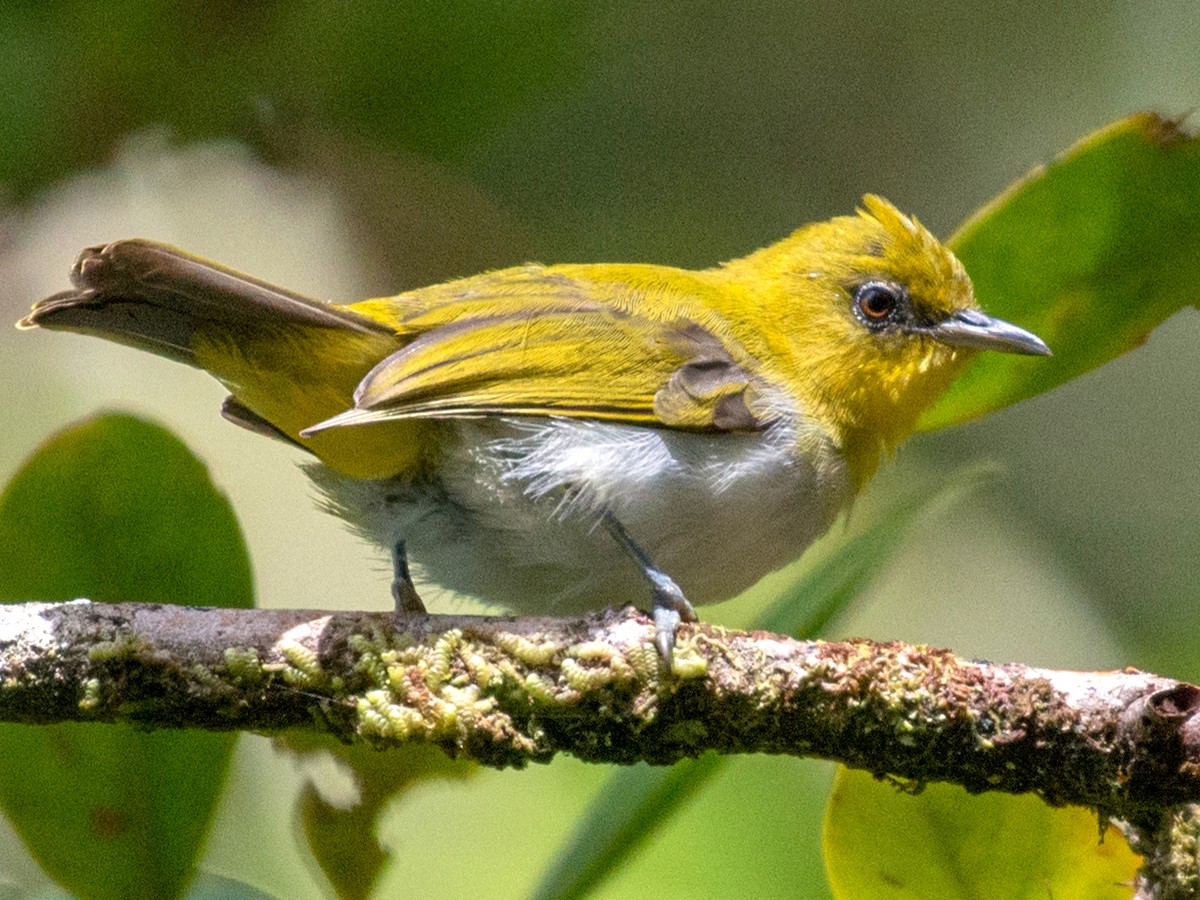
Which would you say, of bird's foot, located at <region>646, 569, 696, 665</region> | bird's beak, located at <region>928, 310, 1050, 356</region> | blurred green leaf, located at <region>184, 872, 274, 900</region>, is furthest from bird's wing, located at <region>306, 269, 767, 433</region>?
blurred green leaf, located at <region>184, 872, 274, 900</region>

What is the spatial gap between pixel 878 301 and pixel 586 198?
7.33 ft

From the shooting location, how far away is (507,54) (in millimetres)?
4262

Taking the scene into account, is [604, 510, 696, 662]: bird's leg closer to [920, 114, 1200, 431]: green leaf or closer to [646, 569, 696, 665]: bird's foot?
[646, 569, 696, 665]: bird's foot

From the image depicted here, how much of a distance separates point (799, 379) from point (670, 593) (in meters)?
0.85

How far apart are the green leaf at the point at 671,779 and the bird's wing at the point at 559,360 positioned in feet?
1.85

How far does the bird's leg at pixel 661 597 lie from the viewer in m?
2.05

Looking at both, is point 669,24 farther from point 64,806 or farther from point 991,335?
point 64,806

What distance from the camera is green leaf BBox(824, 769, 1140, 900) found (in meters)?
1.83

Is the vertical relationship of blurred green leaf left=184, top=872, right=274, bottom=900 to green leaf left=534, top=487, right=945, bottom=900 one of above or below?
below

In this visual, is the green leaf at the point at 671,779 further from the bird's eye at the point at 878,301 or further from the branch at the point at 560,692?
the bird's eye at the point at 878,301

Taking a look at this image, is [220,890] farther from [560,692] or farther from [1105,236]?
[1105,236]

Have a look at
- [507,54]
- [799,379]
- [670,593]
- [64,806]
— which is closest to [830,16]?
[507,54]

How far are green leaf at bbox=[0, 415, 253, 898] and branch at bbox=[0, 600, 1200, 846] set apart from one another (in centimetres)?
16

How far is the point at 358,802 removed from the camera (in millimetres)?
2262
